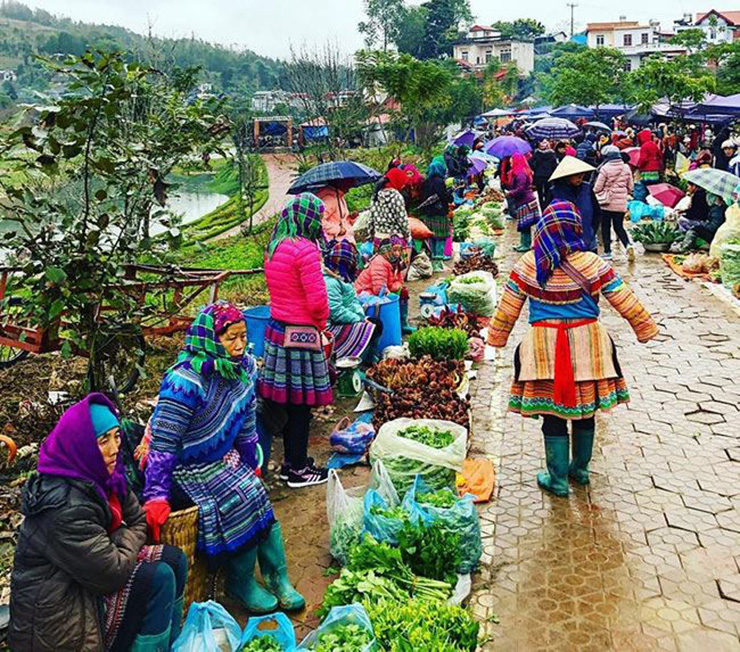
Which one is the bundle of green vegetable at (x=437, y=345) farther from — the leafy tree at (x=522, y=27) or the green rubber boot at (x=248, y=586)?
the leafy tree at (x=522, y=27)

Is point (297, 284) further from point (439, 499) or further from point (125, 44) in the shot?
point (125, 44)

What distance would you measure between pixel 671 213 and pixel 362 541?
10.2 m

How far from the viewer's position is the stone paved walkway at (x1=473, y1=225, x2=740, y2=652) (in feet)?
11.1

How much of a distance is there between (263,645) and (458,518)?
1.18 meters

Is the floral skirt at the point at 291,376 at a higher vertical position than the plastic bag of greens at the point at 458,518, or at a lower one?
higher

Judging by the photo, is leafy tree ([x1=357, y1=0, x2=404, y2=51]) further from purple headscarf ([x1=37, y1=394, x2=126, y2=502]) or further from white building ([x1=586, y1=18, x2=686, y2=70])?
purple headscarf ([x1=37, y1=394, x2=126, y2=502])

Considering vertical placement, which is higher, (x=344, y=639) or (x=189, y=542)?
(x=189, y=542)

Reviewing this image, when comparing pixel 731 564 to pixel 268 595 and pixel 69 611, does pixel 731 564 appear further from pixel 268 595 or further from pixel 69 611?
pixel 69 611

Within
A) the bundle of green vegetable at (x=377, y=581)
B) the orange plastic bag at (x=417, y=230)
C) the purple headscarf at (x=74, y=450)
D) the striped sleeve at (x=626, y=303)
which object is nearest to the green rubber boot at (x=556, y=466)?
the striped sleeve at (x=626, y=303)

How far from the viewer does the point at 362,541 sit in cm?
373

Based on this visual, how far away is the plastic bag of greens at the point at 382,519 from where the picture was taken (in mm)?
3637

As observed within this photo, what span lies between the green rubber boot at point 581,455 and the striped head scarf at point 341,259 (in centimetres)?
233

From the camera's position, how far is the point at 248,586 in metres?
3.55

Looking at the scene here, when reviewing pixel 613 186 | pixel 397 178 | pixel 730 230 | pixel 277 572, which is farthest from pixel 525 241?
pixel 277 572
